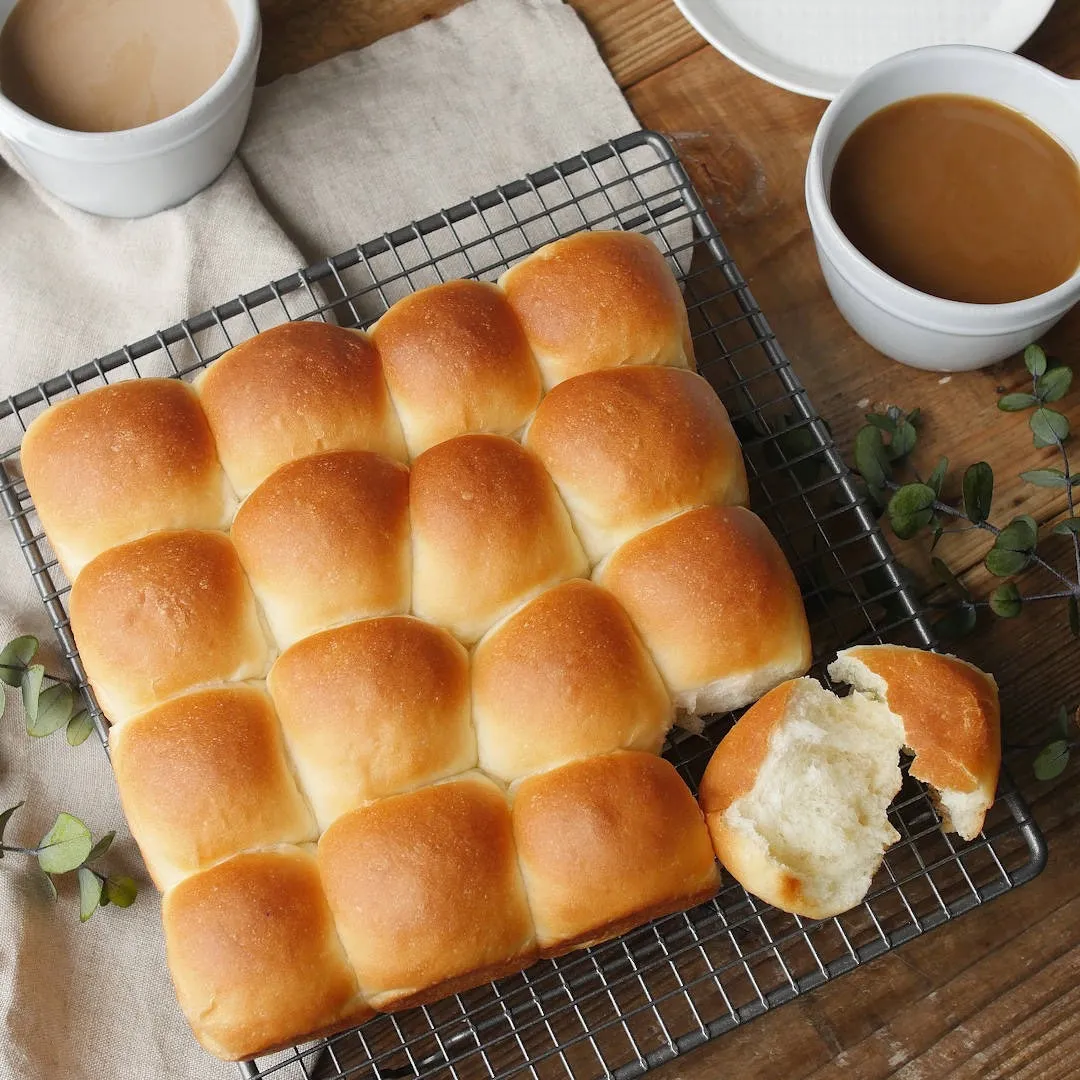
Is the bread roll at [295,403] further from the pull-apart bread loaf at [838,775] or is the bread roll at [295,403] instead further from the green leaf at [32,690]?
the pull-apart bread loaf at [838,775]

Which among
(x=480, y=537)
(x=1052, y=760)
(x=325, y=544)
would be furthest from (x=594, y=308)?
(x=1052, y=760)

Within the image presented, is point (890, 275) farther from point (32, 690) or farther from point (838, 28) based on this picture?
point (32, 690)

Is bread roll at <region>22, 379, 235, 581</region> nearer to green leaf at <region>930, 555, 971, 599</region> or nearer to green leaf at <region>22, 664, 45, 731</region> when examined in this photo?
green leaf at <region>22, 664, 45, 731</region>

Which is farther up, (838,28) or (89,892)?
(838,28)

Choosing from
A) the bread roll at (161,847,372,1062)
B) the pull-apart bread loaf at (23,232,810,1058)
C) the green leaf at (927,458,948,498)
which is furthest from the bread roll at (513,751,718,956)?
the green leaf at (927,458,948,498)

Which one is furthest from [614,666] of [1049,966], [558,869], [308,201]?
[308,201]

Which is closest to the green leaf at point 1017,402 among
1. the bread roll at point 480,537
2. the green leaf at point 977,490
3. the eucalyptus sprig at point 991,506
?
the eucalyptus sprig at point 991,506

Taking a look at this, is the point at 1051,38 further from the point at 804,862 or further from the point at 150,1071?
the point at 150,1071
